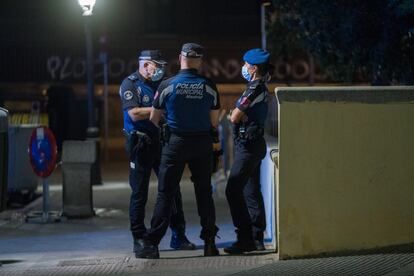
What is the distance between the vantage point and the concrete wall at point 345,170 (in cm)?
713

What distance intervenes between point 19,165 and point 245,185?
18.5 ft

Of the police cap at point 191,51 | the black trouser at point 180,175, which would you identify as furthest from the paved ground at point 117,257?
the police cap at point 191,51

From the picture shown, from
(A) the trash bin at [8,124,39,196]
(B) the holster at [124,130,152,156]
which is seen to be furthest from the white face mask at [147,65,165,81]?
(A) the trash bin at [8,124,39,196]

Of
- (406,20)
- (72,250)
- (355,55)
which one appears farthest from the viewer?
(355,55)

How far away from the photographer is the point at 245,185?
8016 millimetres

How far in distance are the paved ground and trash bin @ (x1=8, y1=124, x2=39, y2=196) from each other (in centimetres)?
89

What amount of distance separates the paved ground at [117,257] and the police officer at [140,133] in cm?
47

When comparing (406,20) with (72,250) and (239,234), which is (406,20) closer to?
(239,234)

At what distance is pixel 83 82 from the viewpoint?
2450 centimetres

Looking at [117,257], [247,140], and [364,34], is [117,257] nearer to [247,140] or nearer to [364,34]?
[247,140]

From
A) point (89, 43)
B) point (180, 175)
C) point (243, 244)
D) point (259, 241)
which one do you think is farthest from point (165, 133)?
point (89, 43)

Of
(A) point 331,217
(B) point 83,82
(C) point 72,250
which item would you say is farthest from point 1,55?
(A) point 331,217

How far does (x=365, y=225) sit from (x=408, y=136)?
0.82 m

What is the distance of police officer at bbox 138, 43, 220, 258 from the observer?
291 inches
